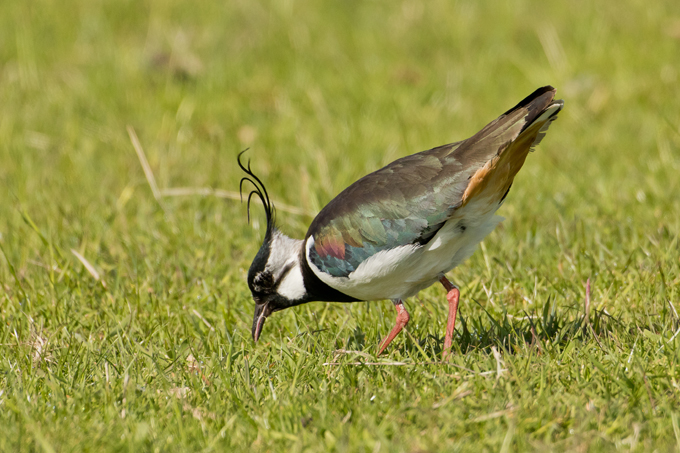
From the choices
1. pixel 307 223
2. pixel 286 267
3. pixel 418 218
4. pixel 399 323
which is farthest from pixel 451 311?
pixel 307 223

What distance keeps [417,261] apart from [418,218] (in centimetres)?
27

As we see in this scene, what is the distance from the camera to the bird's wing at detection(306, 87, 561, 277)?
3.63 m

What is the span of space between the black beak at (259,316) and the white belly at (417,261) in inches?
16.4

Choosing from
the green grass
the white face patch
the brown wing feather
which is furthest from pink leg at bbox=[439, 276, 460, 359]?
the white face patch

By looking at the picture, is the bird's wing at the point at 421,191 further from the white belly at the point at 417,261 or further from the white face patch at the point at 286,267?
the white face patch at the point at 286,267

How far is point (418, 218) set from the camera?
12.2ft

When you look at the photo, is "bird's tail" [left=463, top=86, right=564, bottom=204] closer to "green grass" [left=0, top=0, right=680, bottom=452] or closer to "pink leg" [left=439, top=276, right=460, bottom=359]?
"pink leg" [left=439, top=276, right=460, bottom=359]

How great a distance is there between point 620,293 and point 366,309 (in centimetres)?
143

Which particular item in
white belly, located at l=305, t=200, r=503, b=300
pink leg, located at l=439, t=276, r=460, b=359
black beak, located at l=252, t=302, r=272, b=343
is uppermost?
white belly, located at l=305, t=200, r=503, b=300

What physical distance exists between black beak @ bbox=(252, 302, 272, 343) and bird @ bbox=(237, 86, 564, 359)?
0.05m

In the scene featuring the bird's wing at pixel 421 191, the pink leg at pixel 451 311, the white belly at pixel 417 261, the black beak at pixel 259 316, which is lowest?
the pink leg at pixel 451 311

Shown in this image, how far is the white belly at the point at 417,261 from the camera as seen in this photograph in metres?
3.80

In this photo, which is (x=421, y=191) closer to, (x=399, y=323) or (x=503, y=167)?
(x=503, y=167)

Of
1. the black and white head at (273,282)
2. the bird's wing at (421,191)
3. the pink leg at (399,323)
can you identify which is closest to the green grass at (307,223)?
the pink leg at (399,323)
